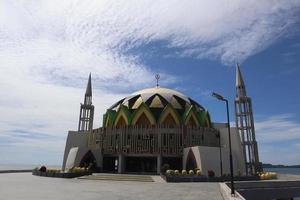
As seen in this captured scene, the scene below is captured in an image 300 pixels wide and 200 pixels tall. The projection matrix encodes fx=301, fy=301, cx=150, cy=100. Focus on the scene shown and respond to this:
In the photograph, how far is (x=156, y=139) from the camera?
146ft

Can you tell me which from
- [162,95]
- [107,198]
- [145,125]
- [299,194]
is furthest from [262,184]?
[162,95]

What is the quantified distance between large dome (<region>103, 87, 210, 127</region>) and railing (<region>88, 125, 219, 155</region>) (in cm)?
225

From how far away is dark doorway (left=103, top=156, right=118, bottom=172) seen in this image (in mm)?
48544

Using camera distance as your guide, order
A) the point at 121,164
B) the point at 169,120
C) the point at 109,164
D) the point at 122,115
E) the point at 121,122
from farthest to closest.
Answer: the point at 109,164, the point at 121,122, the point at 122,115, the point at 169,120, the point at 121,164

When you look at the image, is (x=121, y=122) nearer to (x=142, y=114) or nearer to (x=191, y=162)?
(x=142, y=114)

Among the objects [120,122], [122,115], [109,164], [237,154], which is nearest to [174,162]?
[237,154]

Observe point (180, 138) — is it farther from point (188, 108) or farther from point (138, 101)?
point (138, 101)

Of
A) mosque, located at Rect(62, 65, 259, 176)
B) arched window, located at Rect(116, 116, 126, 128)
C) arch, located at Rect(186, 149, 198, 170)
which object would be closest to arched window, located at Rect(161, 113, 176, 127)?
mosque, located at Rect(62, 65, 259, 176)

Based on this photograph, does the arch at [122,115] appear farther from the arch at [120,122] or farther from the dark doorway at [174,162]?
the dark doorway at [174,162]

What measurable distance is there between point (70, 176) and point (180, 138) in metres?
17.6

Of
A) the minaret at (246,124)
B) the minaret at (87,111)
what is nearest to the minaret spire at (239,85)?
the minaret at (246,124)

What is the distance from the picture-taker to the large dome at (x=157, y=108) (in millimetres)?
47469

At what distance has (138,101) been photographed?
5131 cm

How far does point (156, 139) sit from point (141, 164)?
249 inches
